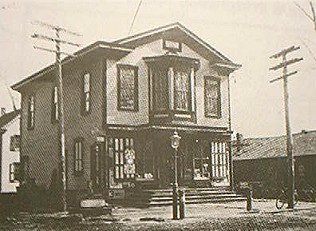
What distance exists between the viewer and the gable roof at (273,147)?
18812mm

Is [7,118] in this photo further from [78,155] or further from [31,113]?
[78,155]

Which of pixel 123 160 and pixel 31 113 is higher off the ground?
pixel 31 113

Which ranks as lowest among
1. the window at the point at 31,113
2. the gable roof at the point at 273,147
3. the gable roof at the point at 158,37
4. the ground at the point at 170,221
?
the ground at the point at 170,221

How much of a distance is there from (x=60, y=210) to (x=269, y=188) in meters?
9.73

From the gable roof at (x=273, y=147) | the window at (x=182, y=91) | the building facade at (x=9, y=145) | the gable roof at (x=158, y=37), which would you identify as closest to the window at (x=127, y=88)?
the gable roof at (x=158, y=37)

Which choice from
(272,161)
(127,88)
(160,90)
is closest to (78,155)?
(127,88)

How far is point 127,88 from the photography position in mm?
13820

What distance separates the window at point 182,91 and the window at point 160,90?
0.28 meters

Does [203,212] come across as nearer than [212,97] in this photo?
Yes

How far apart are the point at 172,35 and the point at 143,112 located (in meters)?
2.35

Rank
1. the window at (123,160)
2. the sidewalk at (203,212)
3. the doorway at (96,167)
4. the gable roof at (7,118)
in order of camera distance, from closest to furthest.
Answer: the sidewalk at (203,212) < the doorway at (96,167) < the window at (123,160) < the gable roof at (7,118)

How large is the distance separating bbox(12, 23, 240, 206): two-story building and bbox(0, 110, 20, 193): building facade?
3.34 metres

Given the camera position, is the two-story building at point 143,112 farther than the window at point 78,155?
No

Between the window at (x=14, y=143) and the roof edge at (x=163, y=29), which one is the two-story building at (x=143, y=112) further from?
the window at (x=14, y=143)
